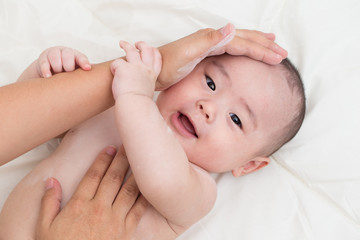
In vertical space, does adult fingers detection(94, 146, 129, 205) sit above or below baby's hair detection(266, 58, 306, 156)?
below

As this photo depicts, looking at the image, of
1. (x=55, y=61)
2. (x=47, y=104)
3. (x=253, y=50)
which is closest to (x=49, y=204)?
(x=47, y=104)

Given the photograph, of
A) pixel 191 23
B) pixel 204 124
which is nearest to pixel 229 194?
pixel 204 124

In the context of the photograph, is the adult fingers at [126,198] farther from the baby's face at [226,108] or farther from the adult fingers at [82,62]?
the adult fingers at [82,62]

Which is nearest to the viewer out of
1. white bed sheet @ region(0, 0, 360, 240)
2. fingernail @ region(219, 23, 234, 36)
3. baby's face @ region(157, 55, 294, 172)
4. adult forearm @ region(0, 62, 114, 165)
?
adult forearm @ region(0, 62, 114, 165)

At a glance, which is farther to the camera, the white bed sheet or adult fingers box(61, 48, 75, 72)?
the white bed sheet

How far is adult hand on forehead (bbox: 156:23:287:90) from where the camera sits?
1.23 m

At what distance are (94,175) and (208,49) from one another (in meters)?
0.54

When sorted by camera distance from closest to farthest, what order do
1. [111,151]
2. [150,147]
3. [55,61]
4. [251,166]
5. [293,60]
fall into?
[150,147] → [55,61] → [111,151] → [251,166] → [293,60]

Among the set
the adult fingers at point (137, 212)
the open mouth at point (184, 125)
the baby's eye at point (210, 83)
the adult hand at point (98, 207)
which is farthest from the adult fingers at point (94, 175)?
the baby's eye at point (210, 83)

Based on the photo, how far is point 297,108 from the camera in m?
1.41

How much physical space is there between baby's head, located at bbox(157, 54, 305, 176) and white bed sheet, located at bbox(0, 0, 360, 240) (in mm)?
188

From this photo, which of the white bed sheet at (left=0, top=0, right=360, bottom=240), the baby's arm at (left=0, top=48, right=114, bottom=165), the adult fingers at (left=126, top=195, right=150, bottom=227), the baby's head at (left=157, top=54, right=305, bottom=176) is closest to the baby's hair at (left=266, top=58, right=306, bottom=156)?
the baby's head at (left=157, top=54, right=305, bottom=176)

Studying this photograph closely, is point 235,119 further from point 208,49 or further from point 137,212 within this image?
point 137,212

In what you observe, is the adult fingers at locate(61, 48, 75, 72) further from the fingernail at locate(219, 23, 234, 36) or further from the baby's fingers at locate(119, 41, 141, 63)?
the fingernail at locate(219, 23, 234, 36)
